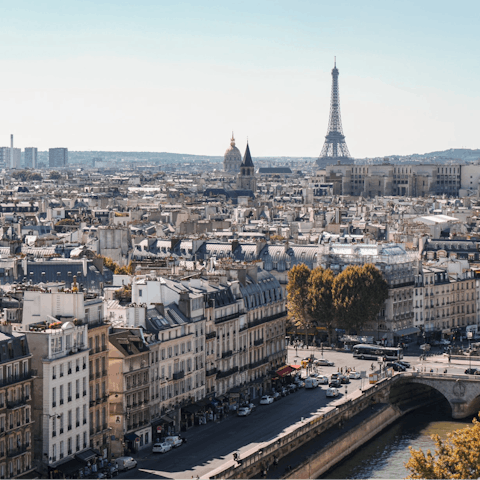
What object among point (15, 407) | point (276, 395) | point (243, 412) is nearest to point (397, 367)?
point (276, 395)

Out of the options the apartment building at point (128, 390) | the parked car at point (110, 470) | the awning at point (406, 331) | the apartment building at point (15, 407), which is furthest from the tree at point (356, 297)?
the apartment building at point (15, 407)

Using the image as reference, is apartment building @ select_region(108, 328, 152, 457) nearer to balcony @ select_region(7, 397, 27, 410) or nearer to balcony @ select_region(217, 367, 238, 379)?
balcony @ select_region(7, 397, 27, 410)

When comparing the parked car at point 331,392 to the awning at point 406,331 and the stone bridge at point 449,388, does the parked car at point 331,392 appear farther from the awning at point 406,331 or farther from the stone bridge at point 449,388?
the awning at point 406,331

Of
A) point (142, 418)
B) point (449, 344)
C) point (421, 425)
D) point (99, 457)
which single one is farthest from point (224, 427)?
point (449, 344)

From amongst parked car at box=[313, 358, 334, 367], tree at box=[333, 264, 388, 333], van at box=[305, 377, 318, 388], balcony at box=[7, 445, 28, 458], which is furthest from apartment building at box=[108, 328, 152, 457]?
tree at box=[333, 264, 388, 333]

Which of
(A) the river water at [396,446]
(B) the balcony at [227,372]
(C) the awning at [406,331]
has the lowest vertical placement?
(A) the river water at [396,446]

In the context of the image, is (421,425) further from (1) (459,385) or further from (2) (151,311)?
(2) (151,311)
